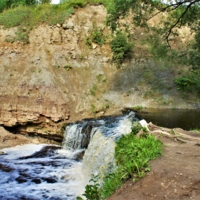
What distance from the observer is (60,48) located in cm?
2053

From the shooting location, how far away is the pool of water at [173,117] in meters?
14.0

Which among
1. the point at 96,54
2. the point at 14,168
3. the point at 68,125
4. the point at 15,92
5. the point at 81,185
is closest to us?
the point at 81,185

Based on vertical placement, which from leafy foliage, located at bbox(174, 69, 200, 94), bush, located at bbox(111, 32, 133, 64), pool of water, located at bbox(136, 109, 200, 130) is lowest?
pool of water, located at bbox(136, 109, 200, 130)

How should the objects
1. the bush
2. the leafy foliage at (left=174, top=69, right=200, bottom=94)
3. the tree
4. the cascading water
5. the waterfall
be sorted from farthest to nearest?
the bush → the leafy foliage at (left=174, top=69, right=200, bottom=94) → the tree → the waterfall → the cascading water

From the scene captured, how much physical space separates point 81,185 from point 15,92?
31.8 feet

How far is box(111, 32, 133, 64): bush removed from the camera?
2109cm

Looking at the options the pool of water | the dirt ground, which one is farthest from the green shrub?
the dirt ground

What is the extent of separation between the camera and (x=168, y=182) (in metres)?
4.91

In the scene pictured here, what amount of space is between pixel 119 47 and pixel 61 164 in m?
12.2

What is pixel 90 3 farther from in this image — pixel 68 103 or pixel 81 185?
pixel 81 185

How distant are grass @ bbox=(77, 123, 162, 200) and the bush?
14400 mm

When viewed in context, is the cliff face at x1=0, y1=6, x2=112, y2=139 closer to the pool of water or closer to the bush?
the bush

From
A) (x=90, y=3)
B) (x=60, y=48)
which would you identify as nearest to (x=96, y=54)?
(x=60, y=48)

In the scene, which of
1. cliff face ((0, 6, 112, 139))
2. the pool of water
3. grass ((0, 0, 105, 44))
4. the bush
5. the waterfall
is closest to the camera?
the waterfall
